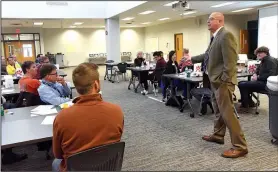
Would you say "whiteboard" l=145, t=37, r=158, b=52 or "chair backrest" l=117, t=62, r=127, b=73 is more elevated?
"whiteboard" l=145, t=37, r=158, b=52

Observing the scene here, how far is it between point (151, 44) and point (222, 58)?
16.3m

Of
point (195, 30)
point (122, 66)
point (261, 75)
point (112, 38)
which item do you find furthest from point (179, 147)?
point (195, 30)

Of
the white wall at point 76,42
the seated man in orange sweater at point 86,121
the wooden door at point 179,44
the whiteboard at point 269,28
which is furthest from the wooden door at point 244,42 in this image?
the seated man in orange sweater at point 86,121

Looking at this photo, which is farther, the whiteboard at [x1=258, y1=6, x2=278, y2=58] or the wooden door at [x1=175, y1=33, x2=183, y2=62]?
the wooden door at [x1=175, y1=33, x2=183, y2=62]

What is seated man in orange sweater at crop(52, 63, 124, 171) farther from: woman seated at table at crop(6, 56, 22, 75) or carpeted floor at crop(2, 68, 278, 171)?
woman seated at table at crop(6, 56, 22, 75)

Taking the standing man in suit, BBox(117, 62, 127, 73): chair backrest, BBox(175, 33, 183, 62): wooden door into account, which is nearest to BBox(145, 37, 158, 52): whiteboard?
BBox(175, 33, 183, 62): wooden door

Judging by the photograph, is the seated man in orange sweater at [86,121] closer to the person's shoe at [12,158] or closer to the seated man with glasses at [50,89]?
the seated man with glasses at [50,89]

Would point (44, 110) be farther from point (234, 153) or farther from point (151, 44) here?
point (151, 44)

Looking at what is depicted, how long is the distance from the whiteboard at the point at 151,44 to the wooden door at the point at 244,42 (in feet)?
20.8

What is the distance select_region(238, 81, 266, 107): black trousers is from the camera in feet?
14.9

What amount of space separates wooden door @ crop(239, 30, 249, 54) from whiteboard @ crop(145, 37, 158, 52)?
635 cm

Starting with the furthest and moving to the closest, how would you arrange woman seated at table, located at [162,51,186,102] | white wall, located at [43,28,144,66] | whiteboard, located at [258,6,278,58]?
→ white wall, located at [43,28,144,66], whiteboard, located at [258,6,278,58], woman seated at table, located at [162,51,186,102]

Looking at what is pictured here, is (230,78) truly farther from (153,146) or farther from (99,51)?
(99,51)

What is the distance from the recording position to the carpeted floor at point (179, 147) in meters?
2.80
